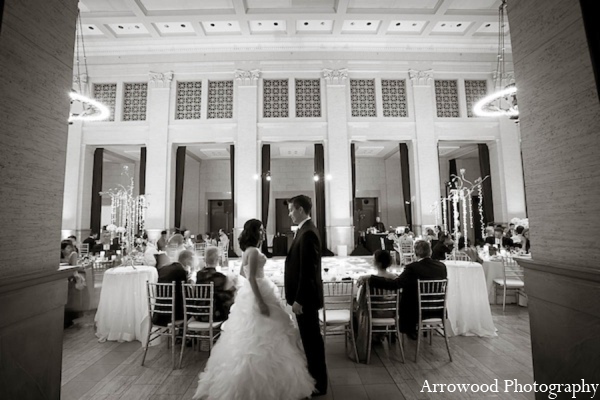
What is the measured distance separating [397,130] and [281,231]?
7.42m

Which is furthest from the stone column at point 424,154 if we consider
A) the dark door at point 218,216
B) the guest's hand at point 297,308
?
the guest's hand at point 297,308

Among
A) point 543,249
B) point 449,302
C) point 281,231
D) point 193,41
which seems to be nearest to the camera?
point 543,249

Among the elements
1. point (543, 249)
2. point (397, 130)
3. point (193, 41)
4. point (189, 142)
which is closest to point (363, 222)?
point (397, 130)

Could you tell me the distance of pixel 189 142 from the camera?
38.5ft

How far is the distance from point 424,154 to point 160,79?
10.2 m

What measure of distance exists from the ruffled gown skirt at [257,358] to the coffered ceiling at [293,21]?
9.64 meters

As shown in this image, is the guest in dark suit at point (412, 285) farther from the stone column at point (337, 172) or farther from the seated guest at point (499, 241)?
the stone column at point (337, 172)

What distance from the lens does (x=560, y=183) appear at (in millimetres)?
1689

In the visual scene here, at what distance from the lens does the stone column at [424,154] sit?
11.6 metres

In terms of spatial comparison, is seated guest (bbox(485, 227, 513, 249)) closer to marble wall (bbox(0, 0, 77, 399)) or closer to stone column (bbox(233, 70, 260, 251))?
stone column (bbox(233, 70, 260, 251))

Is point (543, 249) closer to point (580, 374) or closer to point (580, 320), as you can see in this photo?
point (580, 320)

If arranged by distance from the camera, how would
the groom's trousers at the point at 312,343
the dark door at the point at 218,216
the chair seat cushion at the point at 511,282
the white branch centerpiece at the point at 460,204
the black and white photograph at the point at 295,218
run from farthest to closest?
the dark door at the point at 218,216
the white branch centerpiece at the point at 460,204
the chair seat cushion at the point at 511,282
the groom's trousers at the point at 312,343
the black and white photograph at the point at 295,218

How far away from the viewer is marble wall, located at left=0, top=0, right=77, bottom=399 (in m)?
1.53

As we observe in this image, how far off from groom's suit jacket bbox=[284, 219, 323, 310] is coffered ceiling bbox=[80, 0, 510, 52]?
9367mm
